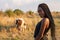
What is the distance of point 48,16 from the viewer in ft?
18.0

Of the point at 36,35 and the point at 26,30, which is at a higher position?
the point at 36,35

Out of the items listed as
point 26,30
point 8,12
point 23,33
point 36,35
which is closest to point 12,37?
point 23,33

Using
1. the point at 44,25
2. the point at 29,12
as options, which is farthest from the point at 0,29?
the point at 29,12

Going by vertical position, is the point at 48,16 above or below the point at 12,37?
above

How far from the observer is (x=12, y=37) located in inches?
565

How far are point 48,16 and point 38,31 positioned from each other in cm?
39

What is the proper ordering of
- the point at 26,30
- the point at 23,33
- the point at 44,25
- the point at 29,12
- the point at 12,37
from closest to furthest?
the point at 44,25, the point at 12,37, the point at 23,33, the point at 26,30, the point at 29,12

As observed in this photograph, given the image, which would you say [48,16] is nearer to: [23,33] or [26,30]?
[23,33]

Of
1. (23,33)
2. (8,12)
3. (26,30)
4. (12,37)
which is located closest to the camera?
(12,37)

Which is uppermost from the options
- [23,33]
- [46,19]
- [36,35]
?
[46,19]

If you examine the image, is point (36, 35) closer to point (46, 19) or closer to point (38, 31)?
point (38, 31)

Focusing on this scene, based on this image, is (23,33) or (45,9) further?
(23,33)

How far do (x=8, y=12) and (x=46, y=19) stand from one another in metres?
21.3

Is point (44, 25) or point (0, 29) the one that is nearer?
point (44, 25)
